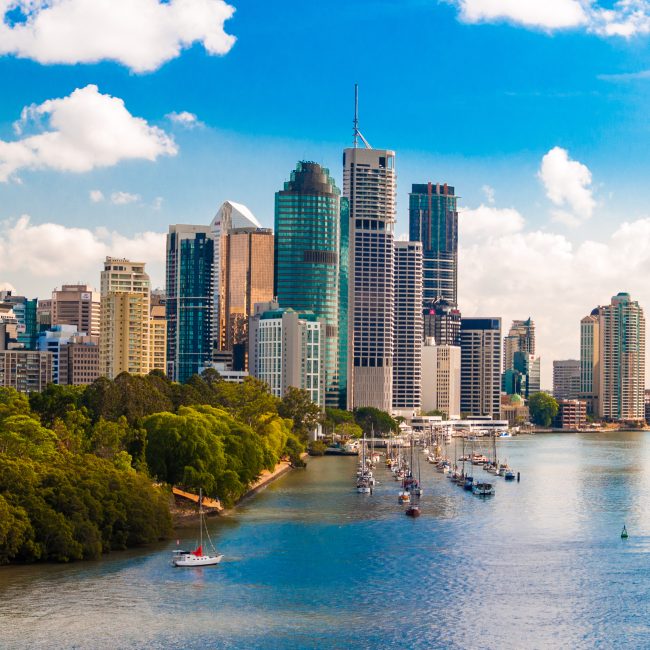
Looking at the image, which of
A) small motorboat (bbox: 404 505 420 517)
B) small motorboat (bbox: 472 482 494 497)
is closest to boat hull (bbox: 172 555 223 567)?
small motorboat (bbox: 404 505 420 517)

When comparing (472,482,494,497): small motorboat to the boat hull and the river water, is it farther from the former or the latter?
the boat hull

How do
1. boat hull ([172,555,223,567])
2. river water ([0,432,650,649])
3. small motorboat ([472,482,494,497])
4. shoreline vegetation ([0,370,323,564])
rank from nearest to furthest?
river water ([0,432,650,649])
shoreline vegetation ([0,370,323,564])
boat hull ([172,555,223,567])
small motorboat ([472,482,494,497])

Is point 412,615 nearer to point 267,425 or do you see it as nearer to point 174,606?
point 174,606

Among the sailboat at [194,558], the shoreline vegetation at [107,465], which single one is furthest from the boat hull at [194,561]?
the shoreline vegetation at [107,465]

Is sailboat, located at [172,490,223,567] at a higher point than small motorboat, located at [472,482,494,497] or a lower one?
lower

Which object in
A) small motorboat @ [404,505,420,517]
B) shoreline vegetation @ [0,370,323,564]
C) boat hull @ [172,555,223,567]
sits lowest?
boat hull @ [172,555,223,567]

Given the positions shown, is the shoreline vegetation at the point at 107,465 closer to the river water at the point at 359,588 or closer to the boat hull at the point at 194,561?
the river water at the point at 359,588

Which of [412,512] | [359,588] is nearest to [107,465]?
[359,588]

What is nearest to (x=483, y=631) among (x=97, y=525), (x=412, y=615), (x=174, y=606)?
(x=412, y=615)
